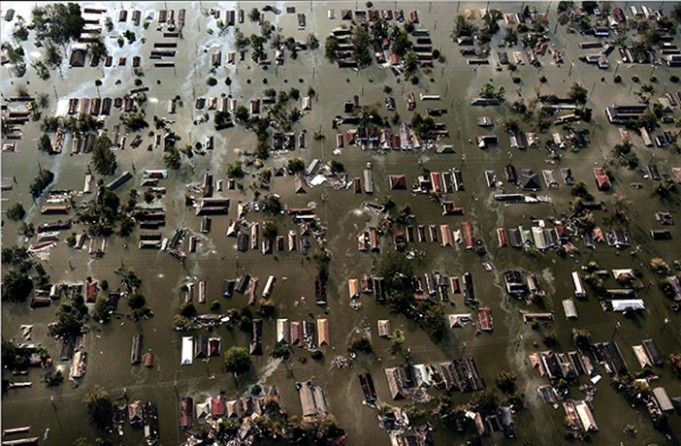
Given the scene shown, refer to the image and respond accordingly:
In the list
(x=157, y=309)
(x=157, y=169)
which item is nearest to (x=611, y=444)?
(x=157, y=309)

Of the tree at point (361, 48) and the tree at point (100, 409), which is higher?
the tree at point (361, 48)

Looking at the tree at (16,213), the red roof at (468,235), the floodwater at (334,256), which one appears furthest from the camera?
the tree at (16,213)

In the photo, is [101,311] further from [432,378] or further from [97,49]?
[97,49]

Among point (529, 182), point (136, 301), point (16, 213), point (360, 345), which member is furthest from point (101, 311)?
point (529, 182)

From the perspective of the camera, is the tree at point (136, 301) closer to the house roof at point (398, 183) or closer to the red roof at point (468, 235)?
the house roof at point (398, 183)

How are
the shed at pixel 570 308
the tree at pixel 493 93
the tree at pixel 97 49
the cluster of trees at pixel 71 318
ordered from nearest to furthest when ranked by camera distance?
1. the cluster of trees at pixel 71 318
2. the shed at pixel 570 308
3. the tree at pixel 493 93
4. the tree at pixel 97 49

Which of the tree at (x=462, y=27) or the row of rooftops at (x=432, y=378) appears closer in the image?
the row of rooftops at (x=432, y=378)

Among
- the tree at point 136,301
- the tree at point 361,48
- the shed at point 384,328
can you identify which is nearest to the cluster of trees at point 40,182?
the tree at point 136,301
